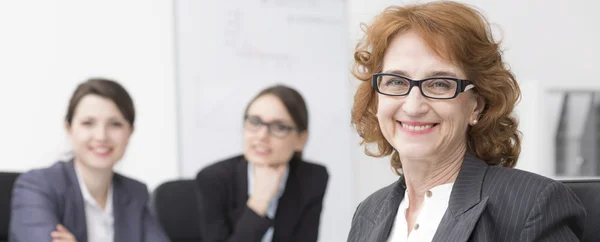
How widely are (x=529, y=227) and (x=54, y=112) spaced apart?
128 inches

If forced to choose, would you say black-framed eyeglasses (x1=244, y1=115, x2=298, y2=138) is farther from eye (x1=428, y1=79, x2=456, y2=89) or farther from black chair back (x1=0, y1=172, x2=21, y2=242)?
eye (x1=428, y1=79, x2=456, y2=89)

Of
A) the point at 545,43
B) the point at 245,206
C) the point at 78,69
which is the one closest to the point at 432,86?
the point at 245,206

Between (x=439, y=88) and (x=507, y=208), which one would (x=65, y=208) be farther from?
(x=507, y=208)

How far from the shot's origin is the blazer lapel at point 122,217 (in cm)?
285

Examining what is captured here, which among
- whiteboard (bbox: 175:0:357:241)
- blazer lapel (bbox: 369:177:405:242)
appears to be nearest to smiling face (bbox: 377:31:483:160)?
blazer lapel (bbox: 369:177:405:242)

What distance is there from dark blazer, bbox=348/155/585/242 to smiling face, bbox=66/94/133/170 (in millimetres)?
1887

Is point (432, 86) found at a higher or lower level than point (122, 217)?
higher

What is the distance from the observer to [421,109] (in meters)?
1.34

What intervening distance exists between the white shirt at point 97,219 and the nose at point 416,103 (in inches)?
74.0

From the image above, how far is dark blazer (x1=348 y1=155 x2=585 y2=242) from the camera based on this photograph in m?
1.18

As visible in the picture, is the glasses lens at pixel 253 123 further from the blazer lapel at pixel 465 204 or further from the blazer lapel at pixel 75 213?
Result: the blazer lapel at pixel 465 204

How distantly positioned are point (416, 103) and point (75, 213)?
1.89 m

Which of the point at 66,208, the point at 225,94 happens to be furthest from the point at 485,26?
the point at 225,94

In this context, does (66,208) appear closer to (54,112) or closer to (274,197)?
(274,197)
